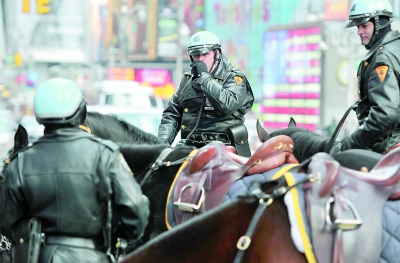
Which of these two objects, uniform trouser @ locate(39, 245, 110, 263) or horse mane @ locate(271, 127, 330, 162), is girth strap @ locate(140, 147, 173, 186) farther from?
uniform trouser @ locate(39, 245, 110, 263)

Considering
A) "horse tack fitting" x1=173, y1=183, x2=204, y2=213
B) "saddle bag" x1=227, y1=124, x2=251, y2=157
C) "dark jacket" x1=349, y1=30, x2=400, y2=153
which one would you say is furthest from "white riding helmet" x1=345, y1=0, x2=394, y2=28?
"horse tack fitting" x1=173, y1=183, x2=204, y2=213

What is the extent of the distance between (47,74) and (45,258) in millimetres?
93135

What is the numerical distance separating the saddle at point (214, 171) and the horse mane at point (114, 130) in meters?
1.36

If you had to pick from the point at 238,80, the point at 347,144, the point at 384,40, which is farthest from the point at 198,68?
the point at 384,40

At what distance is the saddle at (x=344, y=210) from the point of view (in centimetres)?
368

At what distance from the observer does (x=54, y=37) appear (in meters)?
94.9

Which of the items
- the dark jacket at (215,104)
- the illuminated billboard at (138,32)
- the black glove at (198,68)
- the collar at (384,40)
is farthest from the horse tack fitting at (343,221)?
the illuminated billboard at (138,32)

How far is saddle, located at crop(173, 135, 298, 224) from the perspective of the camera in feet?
14.0

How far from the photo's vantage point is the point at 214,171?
4.55 m

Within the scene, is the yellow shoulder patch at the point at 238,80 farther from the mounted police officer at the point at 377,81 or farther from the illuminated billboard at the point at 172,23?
the illuminated billboard at the point at 172,23

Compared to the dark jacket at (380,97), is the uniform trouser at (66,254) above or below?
below

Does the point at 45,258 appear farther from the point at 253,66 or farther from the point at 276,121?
the point at 253,66

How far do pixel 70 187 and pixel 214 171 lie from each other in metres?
1.06

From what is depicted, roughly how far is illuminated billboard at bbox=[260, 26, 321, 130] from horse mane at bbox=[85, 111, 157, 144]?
3374 centimetres
